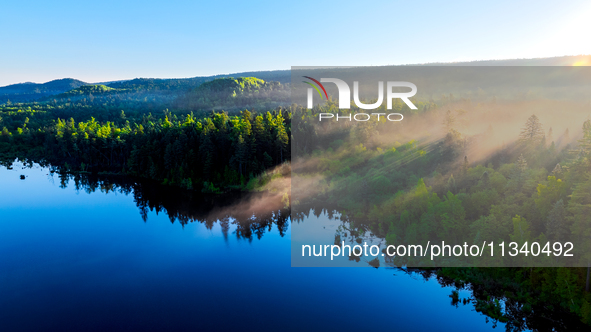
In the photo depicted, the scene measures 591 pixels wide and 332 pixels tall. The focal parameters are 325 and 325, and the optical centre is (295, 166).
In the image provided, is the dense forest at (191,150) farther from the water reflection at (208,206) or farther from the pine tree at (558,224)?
the pine tree at (558,224)

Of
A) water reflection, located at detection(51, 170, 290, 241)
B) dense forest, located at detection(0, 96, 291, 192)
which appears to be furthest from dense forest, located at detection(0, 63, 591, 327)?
water reflection, located at detection(51, 170, 290, 241)

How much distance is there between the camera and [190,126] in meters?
82.7

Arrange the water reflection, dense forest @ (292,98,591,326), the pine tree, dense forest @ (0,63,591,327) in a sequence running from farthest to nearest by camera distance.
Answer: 1. the water reflection
2. dense forest @ (0,63,591,327)
3. the pine tree
4. dense forest @ (292,98,591,326)

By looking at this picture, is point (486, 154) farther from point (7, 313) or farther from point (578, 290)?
point (7, 313)

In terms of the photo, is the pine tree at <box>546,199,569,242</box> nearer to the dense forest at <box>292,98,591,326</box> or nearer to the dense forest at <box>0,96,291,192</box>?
the dense forest at <box>292,98,591,326</box>

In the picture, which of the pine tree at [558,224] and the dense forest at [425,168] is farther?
the dense forest at [425,168]

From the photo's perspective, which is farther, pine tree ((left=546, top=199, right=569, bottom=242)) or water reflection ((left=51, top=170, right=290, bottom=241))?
water reflection ((left=51, top=170, right=290, bottom=241))

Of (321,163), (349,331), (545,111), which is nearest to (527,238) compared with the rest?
(349,331)

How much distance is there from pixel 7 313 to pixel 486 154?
66.2m

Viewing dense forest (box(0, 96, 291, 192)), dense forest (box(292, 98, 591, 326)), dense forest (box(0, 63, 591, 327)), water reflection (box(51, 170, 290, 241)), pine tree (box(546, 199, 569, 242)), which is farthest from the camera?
dense forest (box(0, 96, 291, 192))

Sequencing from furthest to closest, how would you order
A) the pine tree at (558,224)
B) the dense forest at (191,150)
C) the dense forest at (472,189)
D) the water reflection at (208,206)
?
the dense forest at (191,150)
the water reflection at (208,206)
the pine tree at (558,224)
the dense forest at (472,189)

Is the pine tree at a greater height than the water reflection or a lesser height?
greater

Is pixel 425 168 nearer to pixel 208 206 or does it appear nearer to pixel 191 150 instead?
pixel 208 206

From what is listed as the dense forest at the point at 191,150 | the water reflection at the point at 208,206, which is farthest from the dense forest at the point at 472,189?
the dense forest at the point at 191,150
